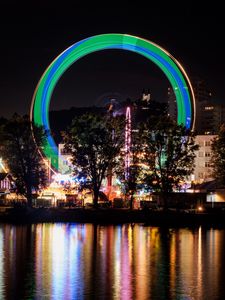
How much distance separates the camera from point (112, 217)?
58500mm

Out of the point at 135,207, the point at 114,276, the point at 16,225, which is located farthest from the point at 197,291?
the point at 135,207

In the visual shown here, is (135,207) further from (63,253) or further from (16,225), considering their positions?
(63,253)

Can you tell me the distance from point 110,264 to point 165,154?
1370 inches

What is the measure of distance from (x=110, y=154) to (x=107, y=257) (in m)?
31.7

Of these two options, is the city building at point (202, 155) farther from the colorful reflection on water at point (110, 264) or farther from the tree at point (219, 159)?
the colorful reflection on water at point (110, 264)

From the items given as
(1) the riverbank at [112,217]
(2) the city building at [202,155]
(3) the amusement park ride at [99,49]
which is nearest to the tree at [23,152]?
(3) the amusement park ride at [99,49]

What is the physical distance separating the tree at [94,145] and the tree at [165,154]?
289cm

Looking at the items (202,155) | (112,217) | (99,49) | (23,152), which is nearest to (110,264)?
(112,217)

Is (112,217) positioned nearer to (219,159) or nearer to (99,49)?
(99,49)

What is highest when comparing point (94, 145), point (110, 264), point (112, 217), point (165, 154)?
point (94, 145)

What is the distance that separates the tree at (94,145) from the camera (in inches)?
2547

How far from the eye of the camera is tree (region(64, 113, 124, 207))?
64.7 m

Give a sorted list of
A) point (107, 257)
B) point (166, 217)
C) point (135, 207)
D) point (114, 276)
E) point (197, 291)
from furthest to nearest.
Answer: point (135, 207)
point (166, 217)
point (107, 257)
point (114, 276)
point (197, 291)

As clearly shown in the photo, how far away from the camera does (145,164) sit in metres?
65.4
